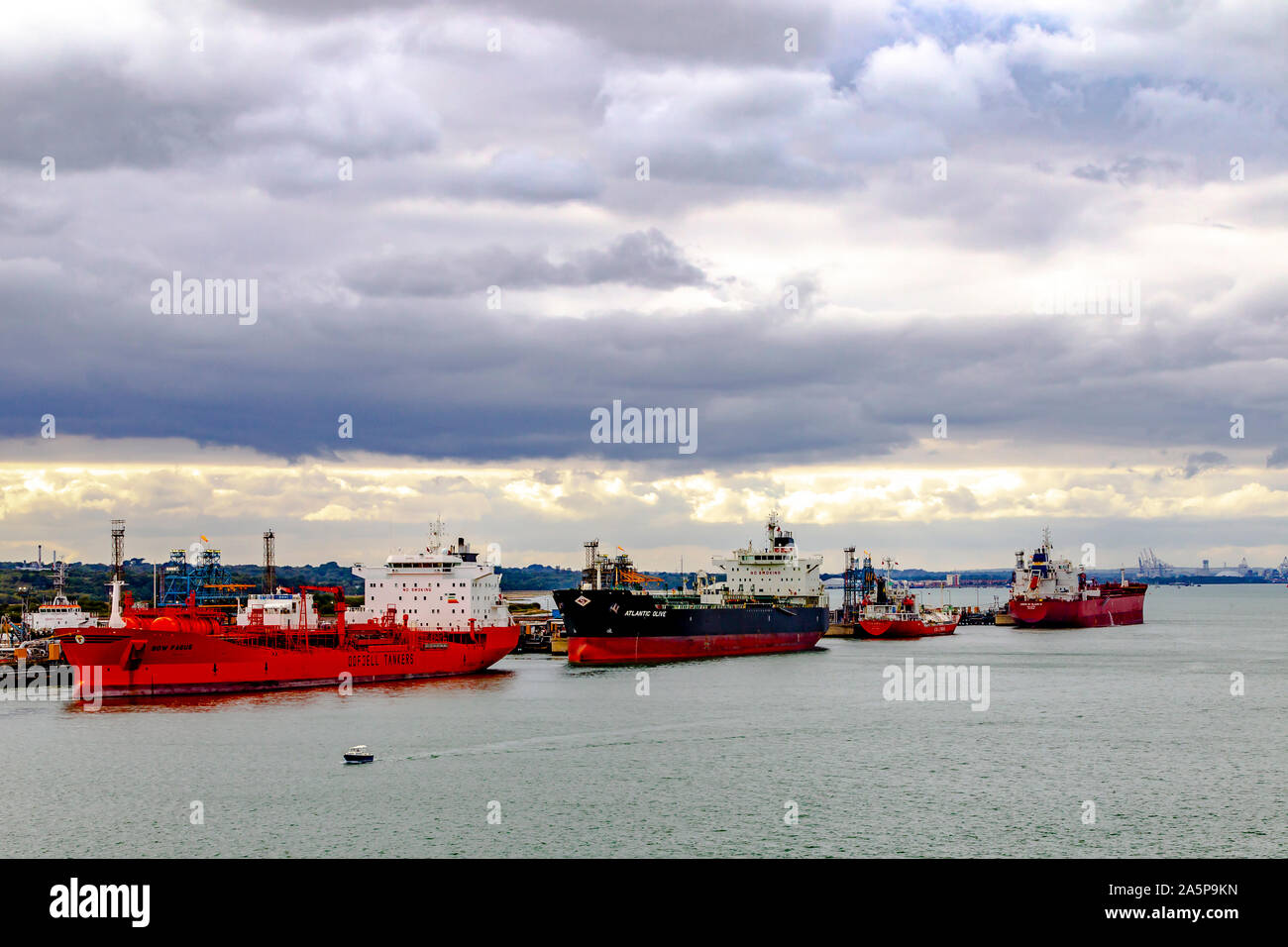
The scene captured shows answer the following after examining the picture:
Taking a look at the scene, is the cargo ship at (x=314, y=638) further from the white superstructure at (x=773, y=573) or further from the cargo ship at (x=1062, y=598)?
the cargo ship at (x=1062, y=598)

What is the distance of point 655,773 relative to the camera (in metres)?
39.2

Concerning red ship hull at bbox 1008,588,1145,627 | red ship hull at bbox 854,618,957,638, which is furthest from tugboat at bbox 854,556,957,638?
red ship hull at bbox 1008,588,1145,627

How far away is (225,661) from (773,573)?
56.2 meters

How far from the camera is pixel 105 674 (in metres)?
59.4

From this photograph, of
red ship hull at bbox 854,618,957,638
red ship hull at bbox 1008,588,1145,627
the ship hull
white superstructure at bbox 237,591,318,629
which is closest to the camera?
white superstructure at bbox 237,591,318,629

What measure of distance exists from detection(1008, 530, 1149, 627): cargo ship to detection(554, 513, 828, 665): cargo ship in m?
44.9

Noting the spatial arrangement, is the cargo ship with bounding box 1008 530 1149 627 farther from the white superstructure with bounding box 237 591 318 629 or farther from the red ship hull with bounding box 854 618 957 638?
the white superstructure with bounding box 237 591 318 629

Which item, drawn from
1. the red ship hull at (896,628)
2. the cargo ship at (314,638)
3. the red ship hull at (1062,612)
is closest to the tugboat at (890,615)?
the red ship hull at (896,628)

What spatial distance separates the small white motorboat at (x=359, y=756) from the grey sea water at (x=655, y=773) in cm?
83

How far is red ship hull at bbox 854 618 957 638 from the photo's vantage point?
126 metres

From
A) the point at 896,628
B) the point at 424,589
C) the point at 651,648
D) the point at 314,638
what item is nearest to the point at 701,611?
the point at 651,648

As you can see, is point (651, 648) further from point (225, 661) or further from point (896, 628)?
point (896, 628)
